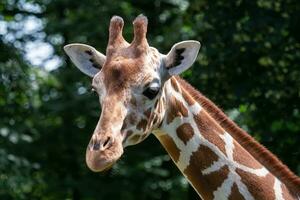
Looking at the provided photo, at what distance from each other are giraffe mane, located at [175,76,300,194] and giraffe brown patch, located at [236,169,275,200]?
178 millimetres

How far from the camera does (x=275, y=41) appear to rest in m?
11.2

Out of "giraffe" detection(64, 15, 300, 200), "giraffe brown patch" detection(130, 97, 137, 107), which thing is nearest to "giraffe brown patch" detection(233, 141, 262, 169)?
"giraffe" detection(64, 15, 300, 200)

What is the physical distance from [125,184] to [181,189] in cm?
104

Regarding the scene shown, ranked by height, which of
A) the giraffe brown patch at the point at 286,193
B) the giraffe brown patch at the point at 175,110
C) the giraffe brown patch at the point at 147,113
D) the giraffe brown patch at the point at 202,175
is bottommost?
the giraffe brown patch at the point at 286,193

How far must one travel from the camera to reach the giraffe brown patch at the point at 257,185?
578 cm

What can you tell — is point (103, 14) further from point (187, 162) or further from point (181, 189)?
point (187, 162)

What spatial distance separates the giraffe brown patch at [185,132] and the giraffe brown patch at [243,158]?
1.08 feet

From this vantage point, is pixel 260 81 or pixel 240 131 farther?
pixel 260 81

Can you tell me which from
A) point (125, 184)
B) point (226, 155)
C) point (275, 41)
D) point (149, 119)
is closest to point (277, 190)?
point (226, 155)

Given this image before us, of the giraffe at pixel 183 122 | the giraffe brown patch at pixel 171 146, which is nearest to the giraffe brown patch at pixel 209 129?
the giraffe at pixel 183 122

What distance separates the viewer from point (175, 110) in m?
5.91

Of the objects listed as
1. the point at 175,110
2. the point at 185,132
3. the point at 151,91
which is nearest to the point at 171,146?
the point at 185,132

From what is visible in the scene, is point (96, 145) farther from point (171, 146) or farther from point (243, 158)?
point (243, 158)

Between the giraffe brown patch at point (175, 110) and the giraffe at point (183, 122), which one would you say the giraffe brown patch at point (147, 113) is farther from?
the giraffe brown patch at point (175, 110)
